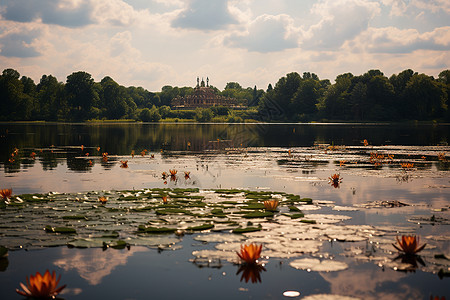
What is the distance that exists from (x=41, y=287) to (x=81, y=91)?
184 meters

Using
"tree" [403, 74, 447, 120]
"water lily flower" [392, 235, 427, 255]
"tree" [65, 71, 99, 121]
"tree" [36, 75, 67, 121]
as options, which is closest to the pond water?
"water lily flower" [392, 235, 427, 255]

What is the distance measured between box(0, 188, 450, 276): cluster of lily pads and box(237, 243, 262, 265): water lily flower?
1.33ft

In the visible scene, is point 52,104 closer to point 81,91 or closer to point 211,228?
point 81,91

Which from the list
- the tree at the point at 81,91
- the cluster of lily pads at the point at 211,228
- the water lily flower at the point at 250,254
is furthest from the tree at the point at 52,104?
the water lily flower at the point at 250,254

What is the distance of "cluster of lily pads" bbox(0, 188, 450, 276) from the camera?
12.5 m

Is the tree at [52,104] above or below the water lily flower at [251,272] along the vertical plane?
above

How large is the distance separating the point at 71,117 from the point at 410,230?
621 ft

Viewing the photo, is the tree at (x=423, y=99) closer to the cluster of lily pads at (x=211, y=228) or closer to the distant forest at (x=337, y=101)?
the distant forest at (x=337, y=101)

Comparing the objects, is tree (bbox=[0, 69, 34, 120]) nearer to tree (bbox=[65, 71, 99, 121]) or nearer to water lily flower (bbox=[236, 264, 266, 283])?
tree (bbox=[65, 71, 99, 121])

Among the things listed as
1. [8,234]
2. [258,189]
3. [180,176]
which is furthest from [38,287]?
[180,176]

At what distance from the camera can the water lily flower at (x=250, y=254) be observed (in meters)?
11.6

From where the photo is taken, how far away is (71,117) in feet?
625

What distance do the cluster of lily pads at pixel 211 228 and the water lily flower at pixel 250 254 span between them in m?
0.40

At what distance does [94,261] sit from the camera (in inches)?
480
